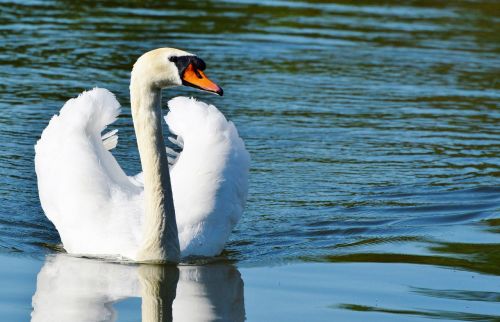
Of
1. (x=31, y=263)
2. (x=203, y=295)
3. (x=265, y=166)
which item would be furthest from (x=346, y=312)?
(x=265, y=166)

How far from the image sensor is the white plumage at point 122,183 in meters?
8.70

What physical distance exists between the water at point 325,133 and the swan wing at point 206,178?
282mm

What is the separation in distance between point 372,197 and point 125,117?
12.0 feet

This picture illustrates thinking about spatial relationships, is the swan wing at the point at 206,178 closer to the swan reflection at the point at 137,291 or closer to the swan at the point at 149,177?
the swan at the point at 149,177

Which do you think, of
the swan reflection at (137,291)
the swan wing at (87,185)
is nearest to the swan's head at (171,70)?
the swan wing at (87,185)

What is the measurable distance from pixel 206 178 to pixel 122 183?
73 cm

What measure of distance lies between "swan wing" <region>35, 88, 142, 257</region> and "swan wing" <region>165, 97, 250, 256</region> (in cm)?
37

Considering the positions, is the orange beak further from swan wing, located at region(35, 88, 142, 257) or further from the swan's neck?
swan wing, located at region(35, 88, 142, 257)

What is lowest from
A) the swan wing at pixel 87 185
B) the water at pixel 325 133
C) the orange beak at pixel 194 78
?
the water at pixel 325 133

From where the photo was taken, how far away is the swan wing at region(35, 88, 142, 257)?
867 cm

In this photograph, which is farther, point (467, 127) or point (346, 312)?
point (467, 127)

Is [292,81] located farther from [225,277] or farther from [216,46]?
[225,277]

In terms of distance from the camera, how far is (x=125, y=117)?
1324cm

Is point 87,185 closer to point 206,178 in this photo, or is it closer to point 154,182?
point 154,182
